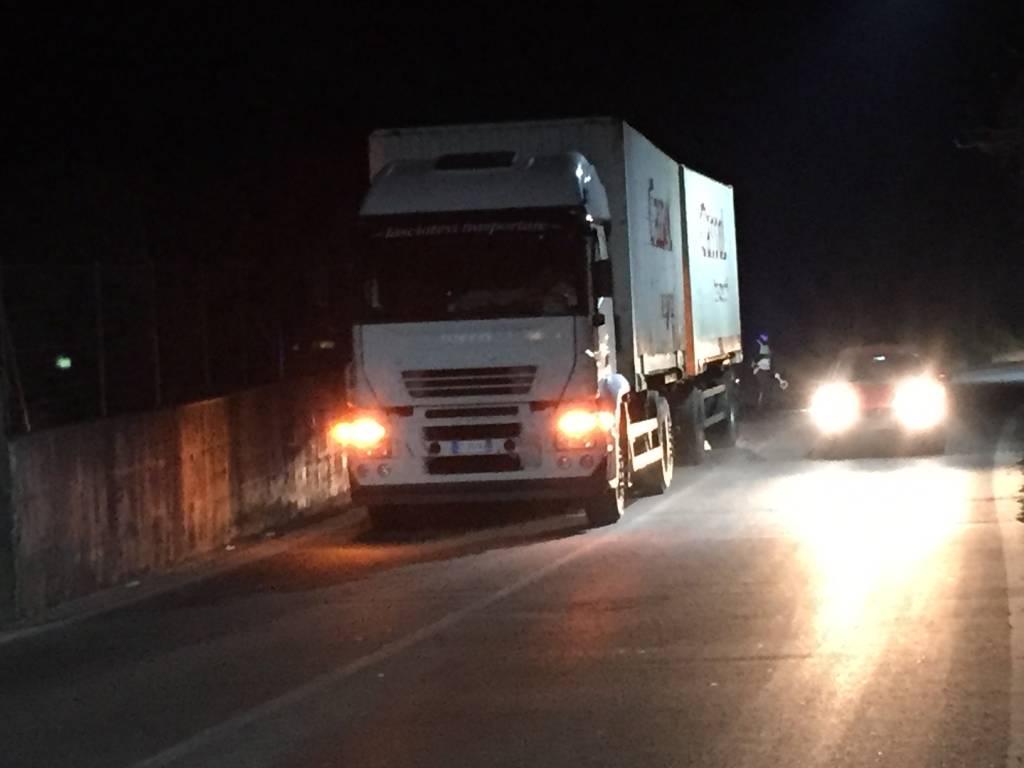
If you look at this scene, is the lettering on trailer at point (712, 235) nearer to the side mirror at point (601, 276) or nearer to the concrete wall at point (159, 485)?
the concrete wall at point (159, 485)

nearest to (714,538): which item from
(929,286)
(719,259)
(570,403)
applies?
(570,403)

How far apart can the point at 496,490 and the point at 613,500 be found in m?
1.43

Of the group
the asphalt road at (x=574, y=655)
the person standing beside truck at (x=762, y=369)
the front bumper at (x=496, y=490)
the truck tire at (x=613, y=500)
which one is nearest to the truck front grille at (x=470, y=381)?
the front bumper at (x=496, y=490)

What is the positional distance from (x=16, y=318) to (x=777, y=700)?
863 centimetres

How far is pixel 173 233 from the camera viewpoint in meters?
37.2

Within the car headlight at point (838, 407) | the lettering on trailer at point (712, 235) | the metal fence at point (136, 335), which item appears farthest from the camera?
the lettering on trailer at point (712, 235)

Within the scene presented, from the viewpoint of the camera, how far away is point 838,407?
2481 cm

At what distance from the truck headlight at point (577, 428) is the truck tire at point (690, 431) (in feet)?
22.2

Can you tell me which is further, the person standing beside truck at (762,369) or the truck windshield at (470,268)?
the person standing beside truck at (762,369)

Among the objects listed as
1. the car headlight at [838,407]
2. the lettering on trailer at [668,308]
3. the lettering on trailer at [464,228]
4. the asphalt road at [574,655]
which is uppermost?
the lettering on trailer at [464,228]

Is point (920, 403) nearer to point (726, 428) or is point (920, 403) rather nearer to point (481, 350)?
point (726, 428)

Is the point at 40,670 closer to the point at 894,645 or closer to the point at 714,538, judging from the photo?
the point at 894,645

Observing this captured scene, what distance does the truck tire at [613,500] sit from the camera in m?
→ 17.2

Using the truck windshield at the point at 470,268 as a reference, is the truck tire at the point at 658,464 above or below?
below
